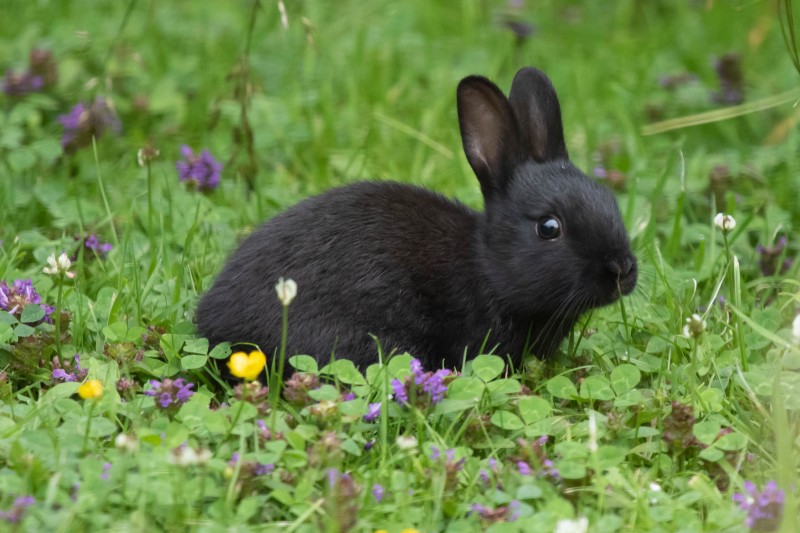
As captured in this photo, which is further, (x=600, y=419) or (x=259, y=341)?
(x=259, y=341)

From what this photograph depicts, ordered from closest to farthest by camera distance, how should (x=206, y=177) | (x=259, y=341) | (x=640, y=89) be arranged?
(x=259, y=341)
(x=206, y=177)
(x=640, y=89)

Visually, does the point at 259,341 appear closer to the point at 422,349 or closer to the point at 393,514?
the point at 422,349

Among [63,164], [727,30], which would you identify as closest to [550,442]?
[63,164]

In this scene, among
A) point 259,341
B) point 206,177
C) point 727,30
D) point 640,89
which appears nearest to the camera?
point 259,341

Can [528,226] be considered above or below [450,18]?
below

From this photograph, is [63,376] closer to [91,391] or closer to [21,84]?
[91,391]

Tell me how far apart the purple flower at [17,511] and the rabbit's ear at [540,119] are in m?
2.40

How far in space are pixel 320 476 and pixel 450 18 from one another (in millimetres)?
5200

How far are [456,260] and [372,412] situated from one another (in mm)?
977

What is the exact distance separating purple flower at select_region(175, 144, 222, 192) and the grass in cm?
9

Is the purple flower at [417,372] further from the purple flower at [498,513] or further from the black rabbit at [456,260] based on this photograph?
the purple flower at [498,513]

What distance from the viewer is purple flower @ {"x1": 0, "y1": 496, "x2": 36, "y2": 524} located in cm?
315

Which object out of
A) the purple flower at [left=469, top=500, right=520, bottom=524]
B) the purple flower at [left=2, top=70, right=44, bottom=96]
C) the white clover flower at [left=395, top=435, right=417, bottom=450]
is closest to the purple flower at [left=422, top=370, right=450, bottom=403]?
the white clover flower at [left=395, top=435, right=417, bottom=450]

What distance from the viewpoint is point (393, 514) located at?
342cm
